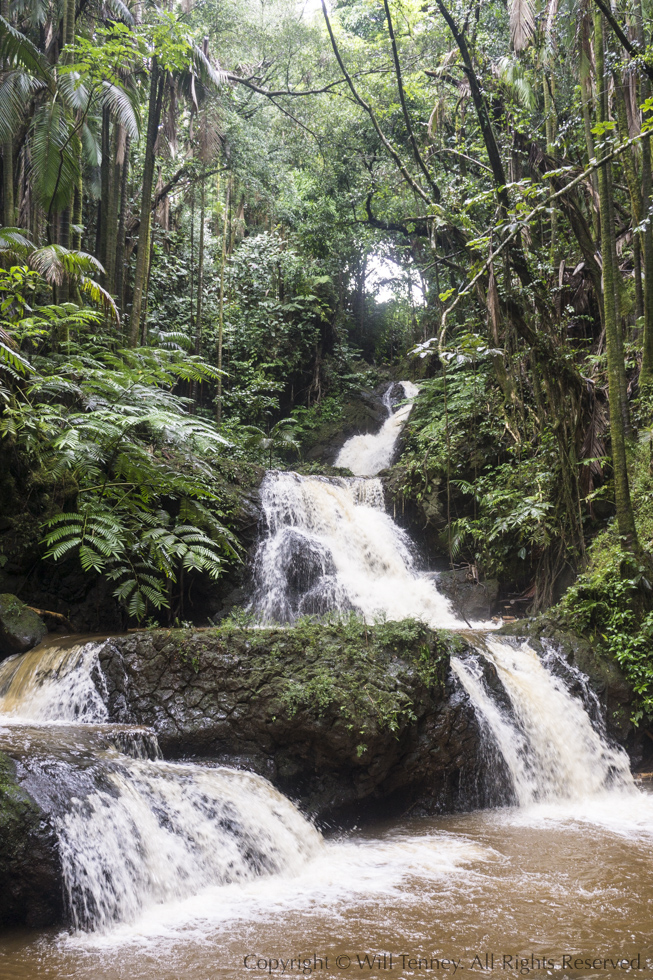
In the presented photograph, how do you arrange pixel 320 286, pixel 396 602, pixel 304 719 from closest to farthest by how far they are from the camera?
pixel 304 719 → pixel 396 602 → pixel 320 286

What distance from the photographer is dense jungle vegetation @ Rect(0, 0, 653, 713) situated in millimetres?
7766

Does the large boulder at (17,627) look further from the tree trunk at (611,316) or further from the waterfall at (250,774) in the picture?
the tree trunk at (611,316)

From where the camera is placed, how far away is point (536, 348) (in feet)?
28.2

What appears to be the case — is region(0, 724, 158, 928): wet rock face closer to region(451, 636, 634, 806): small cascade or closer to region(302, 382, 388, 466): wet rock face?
region(451, 636, 634, 806): small cascade

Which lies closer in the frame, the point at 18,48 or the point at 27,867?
the point at 27,867

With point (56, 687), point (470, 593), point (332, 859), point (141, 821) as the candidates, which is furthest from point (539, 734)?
point (56, 687)

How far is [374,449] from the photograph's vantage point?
656 inches

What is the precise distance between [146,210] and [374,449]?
8.02 meters

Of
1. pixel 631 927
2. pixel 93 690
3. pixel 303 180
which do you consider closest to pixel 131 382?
pixel 93 690

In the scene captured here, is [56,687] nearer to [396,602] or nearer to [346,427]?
[396,602]

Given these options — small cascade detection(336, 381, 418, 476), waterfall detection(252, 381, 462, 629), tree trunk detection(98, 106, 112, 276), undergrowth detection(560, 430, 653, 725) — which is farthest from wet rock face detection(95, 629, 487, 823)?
small cascade detection(336, 381, 418, 476)

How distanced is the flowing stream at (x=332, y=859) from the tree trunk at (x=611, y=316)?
222cm

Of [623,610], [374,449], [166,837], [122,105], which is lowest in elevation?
[166,837]

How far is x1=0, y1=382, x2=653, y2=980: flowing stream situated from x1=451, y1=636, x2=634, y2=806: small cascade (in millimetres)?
18
